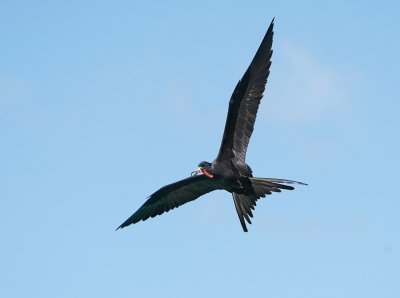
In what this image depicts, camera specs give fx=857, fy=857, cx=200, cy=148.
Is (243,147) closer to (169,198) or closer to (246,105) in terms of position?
(246,105)

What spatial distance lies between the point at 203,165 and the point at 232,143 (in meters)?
0.68

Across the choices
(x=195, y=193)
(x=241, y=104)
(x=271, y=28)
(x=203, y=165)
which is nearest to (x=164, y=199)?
(x=195, y=193)

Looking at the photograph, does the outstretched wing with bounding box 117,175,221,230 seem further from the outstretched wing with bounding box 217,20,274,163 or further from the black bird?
the outstretched wing with bounding box 217,20,274,163

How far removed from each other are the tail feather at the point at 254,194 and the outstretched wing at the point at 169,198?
4.04 feet

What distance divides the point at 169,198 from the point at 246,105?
3.05 m

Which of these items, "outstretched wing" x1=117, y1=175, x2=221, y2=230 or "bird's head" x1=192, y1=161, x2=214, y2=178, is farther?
"outstretched wing" x1=117, y1=175, x2=221, y2=230

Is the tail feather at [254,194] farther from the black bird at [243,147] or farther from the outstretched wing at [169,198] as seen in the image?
the outstretched wing at [169,198]

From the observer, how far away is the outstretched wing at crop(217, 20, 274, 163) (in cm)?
1504

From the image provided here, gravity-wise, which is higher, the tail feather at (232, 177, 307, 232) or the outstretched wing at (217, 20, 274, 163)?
the outstretched wing at (217, 20, 274, 163)

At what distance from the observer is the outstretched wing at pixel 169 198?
55.3ft

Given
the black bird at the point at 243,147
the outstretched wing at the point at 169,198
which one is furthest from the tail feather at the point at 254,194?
the outstretched wing at the point at 169,198

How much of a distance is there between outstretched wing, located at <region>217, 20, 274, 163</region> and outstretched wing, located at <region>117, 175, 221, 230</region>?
1618mm

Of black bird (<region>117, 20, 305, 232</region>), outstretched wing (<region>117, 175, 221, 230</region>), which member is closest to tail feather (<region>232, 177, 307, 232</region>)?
black bird (<region>117, 20, 305, 232</region>)

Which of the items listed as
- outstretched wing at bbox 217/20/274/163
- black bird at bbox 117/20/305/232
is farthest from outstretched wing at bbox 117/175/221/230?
outstretched wing at bbox 217/20/274/163
